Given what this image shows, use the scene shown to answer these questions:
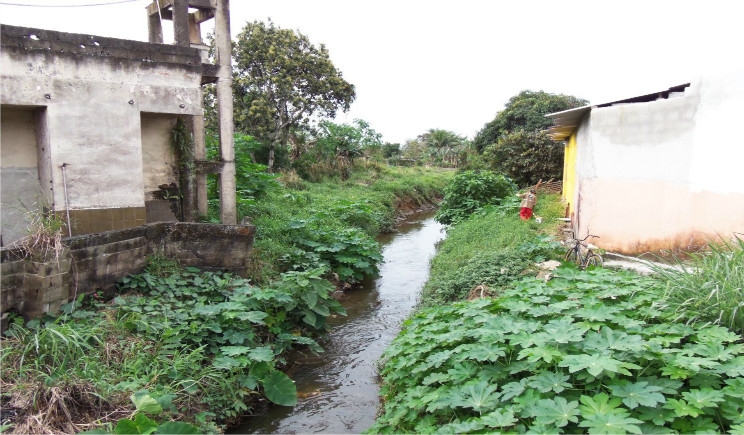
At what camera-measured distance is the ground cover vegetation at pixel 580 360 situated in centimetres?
310

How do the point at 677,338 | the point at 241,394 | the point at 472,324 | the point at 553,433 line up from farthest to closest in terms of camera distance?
the point at 241,394 < the point at 472,324 < the point at 677,338 < the point at 553,433

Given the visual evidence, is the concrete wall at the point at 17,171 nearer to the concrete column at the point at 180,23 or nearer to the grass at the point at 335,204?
the concrete column at the point at 180,23

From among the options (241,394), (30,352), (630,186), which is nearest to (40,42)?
(30,352)

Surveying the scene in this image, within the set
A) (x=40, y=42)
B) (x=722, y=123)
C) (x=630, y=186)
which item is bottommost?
(x=630, y=186)

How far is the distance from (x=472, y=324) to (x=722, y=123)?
529 centimetres

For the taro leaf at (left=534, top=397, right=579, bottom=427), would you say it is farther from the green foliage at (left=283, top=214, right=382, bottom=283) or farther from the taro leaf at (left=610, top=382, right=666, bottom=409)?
the green foliage at (left=283, top=214, right=382, bottom=283)

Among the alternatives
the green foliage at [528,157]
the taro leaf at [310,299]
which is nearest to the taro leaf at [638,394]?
the taro leaf at [310,299]

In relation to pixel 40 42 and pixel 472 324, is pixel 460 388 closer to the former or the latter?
pixel 472 324

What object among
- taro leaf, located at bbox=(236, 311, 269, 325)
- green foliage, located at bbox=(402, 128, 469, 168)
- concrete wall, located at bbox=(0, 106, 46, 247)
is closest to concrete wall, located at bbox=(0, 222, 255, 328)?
concrete wall, located at bbox=(0, 106, 46, 247)

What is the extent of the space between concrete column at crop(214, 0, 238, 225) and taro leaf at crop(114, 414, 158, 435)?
6.58m

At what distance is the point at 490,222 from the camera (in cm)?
1290

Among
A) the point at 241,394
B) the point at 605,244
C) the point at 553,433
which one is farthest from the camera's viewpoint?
the point at 605,244

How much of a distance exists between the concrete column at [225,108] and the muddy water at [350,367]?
10.1 ft

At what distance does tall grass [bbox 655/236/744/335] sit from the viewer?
13.2ft
